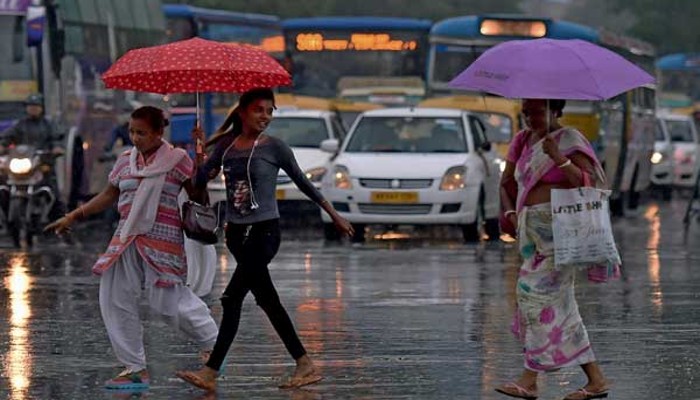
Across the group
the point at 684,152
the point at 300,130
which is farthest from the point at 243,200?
the point at 684,152

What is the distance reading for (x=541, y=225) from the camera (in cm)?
984

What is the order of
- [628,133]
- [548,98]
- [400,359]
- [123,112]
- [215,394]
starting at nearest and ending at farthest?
[548,98] < [215,394] < [400,359] < [123,112] < [628,133]

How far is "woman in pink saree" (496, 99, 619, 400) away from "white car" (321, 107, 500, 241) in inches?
504

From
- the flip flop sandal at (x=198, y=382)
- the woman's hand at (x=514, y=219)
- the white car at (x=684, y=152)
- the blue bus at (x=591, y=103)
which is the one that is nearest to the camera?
the woman's hand at (x=514, y=219)

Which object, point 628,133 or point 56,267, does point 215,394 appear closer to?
point 56,267

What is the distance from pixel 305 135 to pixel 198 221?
A: 16.7 metres

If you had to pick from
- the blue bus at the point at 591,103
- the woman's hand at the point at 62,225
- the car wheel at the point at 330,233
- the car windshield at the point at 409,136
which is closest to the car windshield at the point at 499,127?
the blue bus at the point at 591,103

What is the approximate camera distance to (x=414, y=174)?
22797 millimetres

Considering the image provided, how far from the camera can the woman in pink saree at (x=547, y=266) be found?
32.1ft

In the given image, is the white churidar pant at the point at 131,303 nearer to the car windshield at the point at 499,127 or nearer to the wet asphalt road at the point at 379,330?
the wet asphalt road at the point at 379,330

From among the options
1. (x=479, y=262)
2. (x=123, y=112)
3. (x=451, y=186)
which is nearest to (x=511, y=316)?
(x=479, y=262)

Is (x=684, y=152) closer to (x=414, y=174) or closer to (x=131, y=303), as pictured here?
(x=414, y=174)

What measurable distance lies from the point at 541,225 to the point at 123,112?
2147 centimetres

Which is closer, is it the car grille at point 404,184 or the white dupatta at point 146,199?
the white dupatta at point 146,199
